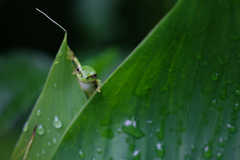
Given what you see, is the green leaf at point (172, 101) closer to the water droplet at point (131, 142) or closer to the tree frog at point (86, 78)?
the water droplet at point (131, 142)

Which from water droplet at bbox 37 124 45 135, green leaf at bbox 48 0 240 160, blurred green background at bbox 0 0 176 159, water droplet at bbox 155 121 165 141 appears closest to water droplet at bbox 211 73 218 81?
green leaf at bbox 48 0 240 160

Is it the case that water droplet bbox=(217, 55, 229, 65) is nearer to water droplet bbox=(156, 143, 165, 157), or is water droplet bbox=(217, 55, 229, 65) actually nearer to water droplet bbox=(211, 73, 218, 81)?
water droplet bbox=(211, 73, 218, 81)

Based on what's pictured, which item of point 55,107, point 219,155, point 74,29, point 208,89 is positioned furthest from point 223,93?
point 74,29

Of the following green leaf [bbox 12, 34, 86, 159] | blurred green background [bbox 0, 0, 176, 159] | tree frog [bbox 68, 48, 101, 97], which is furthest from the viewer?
blurred green background [bbox 0, 0, 176, 159]

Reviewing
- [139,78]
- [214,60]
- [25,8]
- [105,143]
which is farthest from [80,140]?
A: [25,8]

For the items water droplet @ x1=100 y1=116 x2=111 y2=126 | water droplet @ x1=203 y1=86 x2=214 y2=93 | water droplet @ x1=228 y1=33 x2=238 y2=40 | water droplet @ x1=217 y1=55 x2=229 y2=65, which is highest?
water droplet @ x1=228 y1=33 x2=238 y2=40

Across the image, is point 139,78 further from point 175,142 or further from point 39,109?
point 39,109

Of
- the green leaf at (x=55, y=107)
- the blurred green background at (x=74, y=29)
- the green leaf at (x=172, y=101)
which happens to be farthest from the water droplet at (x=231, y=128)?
the blurred green background at (x=74, y=29)
